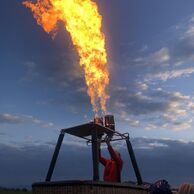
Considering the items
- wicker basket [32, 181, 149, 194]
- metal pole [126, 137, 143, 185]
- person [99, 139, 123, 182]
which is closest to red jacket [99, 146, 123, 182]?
person [99, 139, 123, 182]

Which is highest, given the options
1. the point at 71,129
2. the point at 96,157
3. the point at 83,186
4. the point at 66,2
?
the point at 66,2

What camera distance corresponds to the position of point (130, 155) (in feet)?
49.0

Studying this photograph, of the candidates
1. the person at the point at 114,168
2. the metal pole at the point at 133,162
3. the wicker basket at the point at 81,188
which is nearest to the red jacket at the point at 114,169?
the person at the point at 114,168

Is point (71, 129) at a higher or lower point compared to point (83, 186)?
higher

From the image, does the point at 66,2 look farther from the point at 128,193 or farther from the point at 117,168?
the point at 128,193

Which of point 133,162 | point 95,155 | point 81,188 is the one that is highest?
point 133,162

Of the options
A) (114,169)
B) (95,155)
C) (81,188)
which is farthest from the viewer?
(114,169)

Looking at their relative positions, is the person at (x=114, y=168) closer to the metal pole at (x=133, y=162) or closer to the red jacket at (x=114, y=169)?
the red jacket at (x=114, y=169)

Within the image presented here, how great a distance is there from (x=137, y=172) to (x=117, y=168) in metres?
0.80

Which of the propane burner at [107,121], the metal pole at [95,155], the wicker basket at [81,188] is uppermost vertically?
the propane burner at [107,121]

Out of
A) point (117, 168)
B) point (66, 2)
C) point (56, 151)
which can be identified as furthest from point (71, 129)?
point (66, 2)

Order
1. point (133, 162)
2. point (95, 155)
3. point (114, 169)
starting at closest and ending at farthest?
point (95, 155) → point (114, 169) → point (133, 162)

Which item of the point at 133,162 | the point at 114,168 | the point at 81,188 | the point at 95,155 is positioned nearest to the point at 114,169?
the point at 114,168

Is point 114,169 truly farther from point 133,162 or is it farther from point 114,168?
point 133,162
